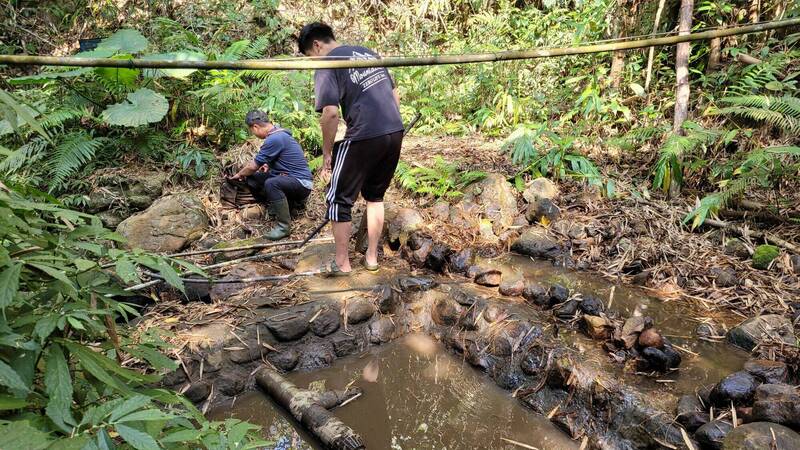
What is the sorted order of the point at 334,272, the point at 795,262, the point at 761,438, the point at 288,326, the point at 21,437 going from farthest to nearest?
the point at 334,272
the point at 795,262
the point at 288,326
the point at 761,438
the point at 21,437

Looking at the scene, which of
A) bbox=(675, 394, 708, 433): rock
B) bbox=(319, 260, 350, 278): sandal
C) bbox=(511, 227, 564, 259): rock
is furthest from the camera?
bbox=(511, 227, 564, 259): rock

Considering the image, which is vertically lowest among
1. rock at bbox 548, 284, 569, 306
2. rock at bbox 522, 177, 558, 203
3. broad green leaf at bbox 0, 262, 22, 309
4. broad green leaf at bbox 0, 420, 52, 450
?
rock at bbox 548, 284, 569, 306

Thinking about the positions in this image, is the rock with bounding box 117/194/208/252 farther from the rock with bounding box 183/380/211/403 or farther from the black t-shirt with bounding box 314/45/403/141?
the black t-shirt with bounding box 314/45/403/141

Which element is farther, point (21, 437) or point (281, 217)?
point (281, 217)

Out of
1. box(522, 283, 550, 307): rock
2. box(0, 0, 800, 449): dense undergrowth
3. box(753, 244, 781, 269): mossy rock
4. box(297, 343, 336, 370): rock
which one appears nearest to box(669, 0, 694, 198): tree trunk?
box(0, 0, 800, 449): dense undergrowth

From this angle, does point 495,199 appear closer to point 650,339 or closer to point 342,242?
point 342,242

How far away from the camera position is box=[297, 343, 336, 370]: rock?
372cm

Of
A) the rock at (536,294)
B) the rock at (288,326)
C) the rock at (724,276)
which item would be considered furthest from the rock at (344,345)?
the rock at (724,276)

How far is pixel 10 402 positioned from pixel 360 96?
3149 mm

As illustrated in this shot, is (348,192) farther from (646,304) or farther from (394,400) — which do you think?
(646,304)

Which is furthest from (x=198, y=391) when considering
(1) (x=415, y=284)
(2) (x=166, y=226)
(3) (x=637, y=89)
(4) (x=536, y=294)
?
(3) (x=637, y=89)

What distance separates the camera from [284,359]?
12.0 feet

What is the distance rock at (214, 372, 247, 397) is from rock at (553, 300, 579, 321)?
2511 mm

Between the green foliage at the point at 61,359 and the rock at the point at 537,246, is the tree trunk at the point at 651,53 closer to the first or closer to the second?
the rock at the point at 537,246
